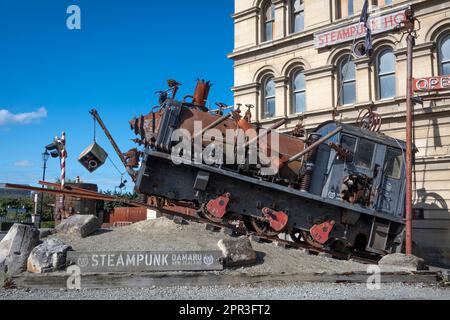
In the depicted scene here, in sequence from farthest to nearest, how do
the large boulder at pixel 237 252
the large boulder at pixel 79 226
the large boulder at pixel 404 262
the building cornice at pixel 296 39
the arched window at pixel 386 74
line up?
the arched window at pixel 386 74 → the building cornice at pixel 296 39 → the large boulder at pixel 79 226 → the large boulder at pixel 404 262 → the large boulder at pixel 237 252

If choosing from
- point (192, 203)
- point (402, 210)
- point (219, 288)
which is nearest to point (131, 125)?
point (192, 203)

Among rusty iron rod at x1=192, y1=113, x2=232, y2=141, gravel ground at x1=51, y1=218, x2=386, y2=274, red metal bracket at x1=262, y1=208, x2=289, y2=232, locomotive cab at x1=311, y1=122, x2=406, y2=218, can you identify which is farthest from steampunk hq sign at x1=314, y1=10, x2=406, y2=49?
gravel ground at x1=51, y1=218, x2=386, y2=274

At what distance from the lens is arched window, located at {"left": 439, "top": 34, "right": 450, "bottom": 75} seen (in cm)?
1606

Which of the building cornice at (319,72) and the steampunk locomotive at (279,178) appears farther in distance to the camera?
the building cornice at (319,72)

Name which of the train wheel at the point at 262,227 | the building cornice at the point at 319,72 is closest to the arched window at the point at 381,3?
the building cornice at the point at 319,72

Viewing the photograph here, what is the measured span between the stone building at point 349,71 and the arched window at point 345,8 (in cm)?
4

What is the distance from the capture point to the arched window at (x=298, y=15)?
20562 mm

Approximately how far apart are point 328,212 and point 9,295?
787cm

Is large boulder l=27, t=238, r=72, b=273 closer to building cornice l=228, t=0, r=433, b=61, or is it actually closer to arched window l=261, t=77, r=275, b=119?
arched window l=261, t=77, r=275, b=119

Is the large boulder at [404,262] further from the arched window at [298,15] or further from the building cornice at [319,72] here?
the arched window at [298,15]

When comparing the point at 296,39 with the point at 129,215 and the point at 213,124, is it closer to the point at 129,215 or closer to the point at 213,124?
the point at 213,124

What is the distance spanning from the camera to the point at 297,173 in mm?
11562

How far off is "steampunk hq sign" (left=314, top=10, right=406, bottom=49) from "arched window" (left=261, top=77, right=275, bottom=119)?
10.1 feet

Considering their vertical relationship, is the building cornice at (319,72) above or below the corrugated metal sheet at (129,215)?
above
